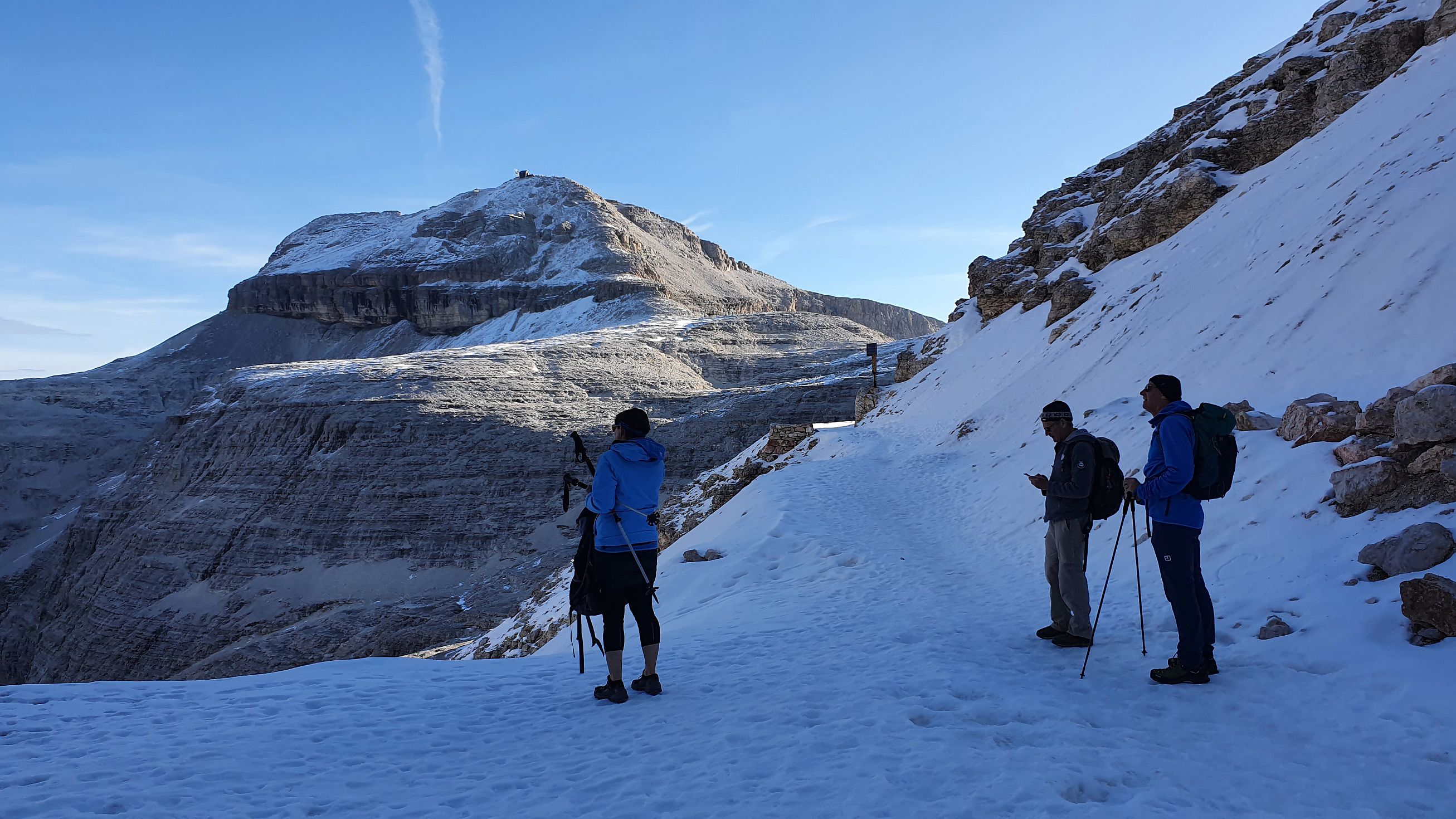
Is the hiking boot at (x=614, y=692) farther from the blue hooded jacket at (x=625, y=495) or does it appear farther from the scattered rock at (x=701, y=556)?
the scattered rock at (x=701, y=556)

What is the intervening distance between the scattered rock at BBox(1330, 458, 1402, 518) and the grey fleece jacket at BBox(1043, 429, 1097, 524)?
7.60 ft

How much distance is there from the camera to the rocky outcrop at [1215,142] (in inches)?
835

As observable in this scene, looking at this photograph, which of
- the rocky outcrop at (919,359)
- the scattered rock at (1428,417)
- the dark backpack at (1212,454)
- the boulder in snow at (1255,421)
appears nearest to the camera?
the dark backpack at (1212,454)

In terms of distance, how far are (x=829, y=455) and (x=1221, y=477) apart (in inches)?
696

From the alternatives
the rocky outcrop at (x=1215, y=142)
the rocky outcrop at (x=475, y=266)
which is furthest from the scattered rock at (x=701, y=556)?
the rocky outcrop at (x=475, y=266)

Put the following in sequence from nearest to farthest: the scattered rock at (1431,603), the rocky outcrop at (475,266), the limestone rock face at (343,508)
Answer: the scattered rock at (1431,603)
the limestone rock face at (343,508)
the rocky outcrop at (475,266)

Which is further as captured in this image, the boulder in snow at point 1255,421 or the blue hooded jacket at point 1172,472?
the boulder in snow at point 1255,421

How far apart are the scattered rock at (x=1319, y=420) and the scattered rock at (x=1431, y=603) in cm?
293

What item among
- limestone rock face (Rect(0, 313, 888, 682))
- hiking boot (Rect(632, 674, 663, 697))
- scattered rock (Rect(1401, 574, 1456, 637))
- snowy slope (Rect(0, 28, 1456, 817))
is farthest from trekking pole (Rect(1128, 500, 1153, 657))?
limestone rock face (Rect(0, 313, 888, 682))

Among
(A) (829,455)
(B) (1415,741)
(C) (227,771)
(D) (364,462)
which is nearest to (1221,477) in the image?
(B) (1415,741)

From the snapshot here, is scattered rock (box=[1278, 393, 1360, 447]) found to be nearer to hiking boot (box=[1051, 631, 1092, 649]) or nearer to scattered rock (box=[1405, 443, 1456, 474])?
scattered rock (box=[1405, 443, 1456, 474])

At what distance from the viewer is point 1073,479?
5.51m

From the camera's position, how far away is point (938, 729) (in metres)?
4.33

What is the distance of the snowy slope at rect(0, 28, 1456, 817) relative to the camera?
3562 mm
